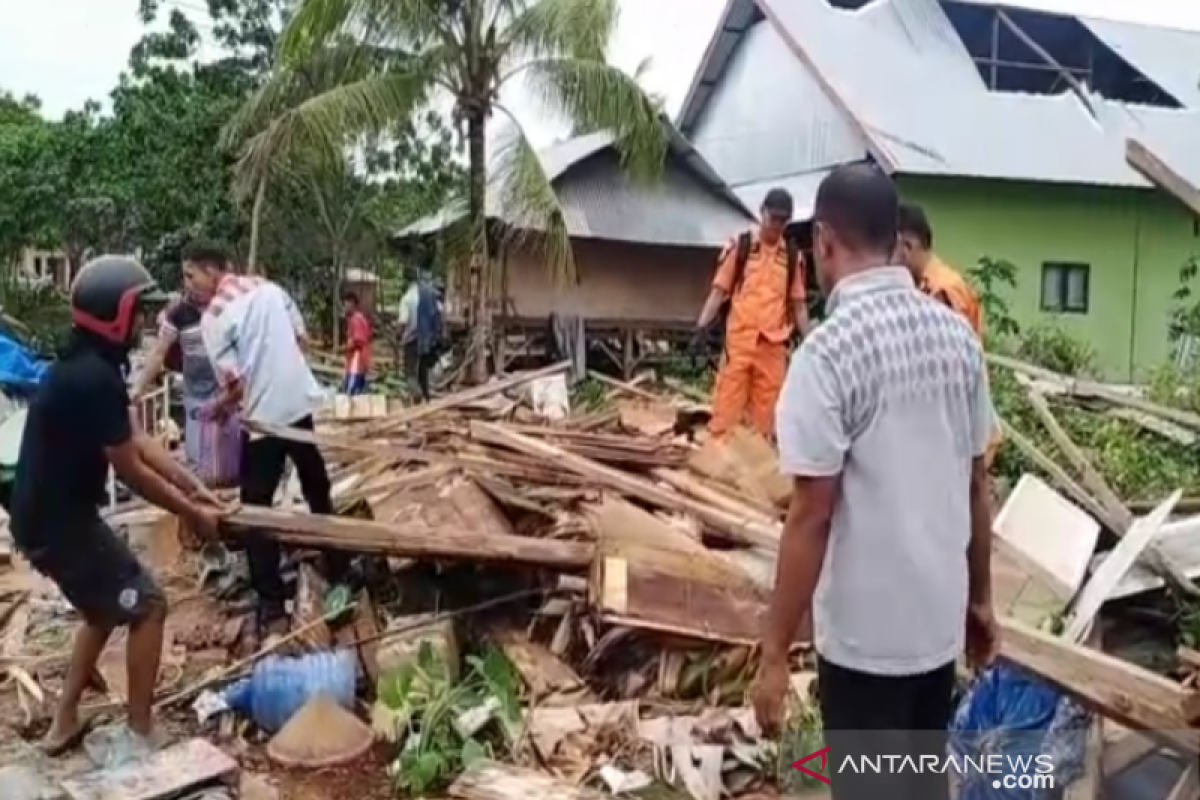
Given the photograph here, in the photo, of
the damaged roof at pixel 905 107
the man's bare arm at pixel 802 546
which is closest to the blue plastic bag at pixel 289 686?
the man's bare arm at pixel 802 546

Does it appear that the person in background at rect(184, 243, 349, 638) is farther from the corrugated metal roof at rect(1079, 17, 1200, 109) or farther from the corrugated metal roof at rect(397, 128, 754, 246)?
the corrugated metal roof at rect(1079, 17, 1200, 109)

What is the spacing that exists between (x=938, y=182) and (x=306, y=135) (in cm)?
907

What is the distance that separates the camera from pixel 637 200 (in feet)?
60.6

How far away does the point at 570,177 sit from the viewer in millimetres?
18203

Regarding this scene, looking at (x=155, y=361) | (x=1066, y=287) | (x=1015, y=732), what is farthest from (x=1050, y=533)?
(x=1066, y=287)

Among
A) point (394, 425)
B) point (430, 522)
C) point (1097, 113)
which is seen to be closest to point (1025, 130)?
point (1097, 113)

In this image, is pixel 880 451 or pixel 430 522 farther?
pixel 430 522

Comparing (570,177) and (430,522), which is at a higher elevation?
(570,177)

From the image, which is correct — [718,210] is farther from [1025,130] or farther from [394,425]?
[394,425]

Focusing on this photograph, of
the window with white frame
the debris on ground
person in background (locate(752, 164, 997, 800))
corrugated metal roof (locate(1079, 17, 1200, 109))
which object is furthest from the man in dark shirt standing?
corrugated metal roof (locate(1079, 17, 1200, 109))

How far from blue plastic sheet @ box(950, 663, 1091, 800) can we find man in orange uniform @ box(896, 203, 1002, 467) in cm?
87

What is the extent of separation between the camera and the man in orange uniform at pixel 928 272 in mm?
4410

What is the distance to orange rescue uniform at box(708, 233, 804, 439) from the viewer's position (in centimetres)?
735

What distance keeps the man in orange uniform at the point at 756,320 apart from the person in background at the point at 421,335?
842 cm
